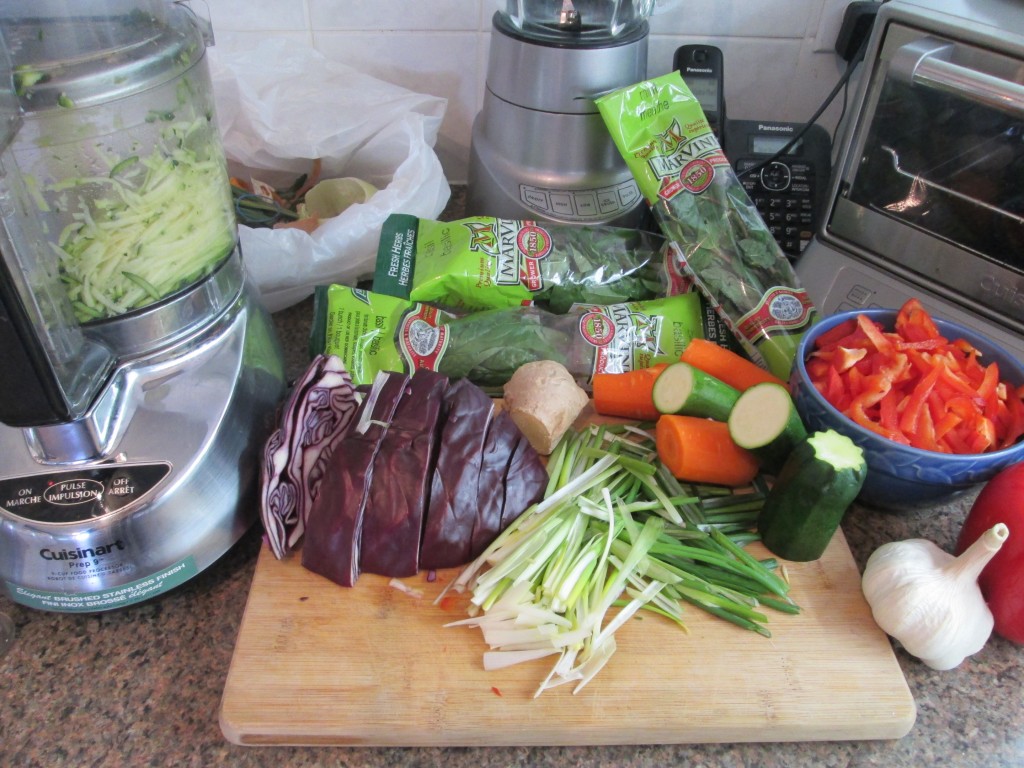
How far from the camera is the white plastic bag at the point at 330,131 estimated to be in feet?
4.00

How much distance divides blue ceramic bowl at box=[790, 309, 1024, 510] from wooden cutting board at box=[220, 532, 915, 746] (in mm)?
144

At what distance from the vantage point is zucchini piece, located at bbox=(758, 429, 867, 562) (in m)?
0.81

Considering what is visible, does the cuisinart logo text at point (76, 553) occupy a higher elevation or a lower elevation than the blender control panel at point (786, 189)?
lower

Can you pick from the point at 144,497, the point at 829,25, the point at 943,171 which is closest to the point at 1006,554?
the point at 943,171

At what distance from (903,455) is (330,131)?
97 cm

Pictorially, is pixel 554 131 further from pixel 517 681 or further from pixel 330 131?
pixel 517 681

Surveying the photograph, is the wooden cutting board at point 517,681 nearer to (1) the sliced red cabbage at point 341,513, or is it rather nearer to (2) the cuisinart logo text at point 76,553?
(1) the sliced red cabbage at point 341,513

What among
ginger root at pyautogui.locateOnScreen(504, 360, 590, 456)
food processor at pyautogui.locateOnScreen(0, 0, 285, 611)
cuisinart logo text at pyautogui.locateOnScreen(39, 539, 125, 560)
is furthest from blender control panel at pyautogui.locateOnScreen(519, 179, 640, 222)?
cuisinart logo text at pyautogui.locateOnScreen(39, 539, 125, 560)

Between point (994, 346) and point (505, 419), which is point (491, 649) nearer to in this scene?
point (505, 419)

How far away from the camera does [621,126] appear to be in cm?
113

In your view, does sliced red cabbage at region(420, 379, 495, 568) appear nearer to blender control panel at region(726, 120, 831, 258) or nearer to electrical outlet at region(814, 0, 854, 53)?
blender control panel at region(726, 120, 831, 258)

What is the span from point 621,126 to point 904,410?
0.54 meters

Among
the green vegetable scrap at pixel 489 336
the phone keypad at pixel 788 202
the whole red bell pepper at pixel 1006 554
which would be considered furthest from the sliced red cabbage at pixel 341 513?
the phone keypad at pixel 788 202

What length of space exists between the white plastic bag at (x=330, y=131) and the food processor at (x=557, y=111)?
0.11 m
